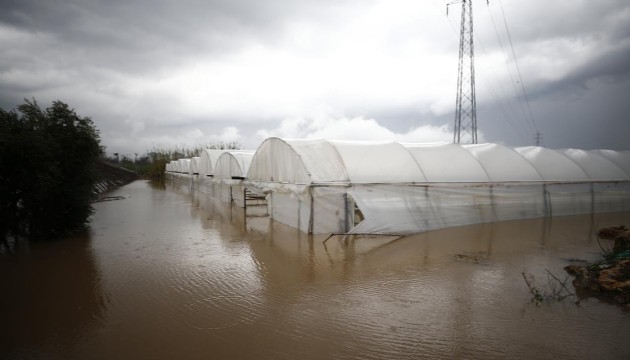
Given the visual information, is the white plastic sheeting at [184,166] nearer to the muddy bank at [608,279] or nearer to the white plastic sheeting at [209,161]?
the white plastic sheeting at [209,161]

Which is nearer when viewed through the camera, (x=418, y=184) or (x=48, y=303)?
→ (x=48, y=303)

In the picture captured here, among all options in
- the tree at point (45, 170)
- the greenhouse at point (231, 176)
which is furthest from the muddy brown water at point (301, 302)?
the greenhouse at point (231, 176)

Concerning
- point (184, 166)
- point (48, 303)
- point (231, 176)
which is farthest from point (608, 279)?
point (184, 166)

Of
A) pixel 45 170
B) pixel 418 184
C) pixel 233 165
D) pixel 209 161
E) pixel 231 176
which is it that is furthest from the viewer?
pixel 209 161

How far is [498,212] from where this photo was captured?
37.7ft

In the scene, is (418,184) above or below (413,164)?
below

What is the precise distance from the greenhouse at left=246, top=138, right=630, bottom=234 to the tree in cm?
609

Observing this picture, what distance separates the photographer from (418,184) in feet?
34.2

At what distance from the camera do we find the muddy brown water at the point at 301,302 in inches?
149

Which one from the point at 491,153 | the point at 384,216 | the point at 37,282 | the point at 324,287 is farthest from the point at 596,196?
the point at 37,282

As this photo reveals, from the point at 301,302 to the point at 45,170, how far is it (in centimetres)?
834

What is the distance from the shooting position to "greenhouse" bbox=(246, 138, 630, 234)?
382 inches

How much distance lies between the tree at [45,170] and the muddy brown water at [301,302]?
3.04 ft

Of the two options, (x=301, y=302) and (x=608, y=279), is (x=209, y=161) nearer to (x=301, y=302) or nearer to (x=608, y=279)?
(x=301, y=302)
